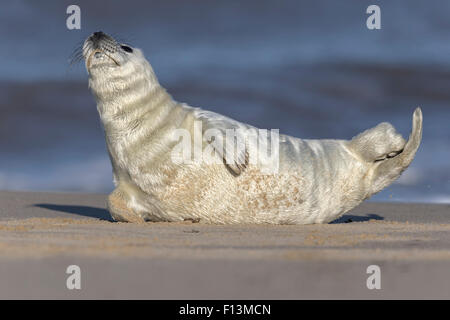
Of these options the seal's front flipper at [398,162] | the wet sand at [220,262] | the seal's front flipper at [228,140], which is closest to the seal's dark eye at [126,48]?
the seal's front flipper at [228,140]

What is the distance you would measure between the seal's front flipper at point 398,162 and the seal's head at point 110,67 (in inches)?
113

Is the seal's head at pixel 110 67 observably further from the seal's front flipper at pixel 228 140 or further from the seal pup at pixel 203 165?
the seal's front flipper at pixel 228 140

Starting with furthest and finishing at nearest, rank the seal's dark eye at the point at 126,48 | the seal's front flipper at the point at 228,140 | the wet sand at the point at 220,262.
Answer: the seal's dark eye at the point at 126,48 → the seal's front flipper at the point at 228,140 → the wet sand at the point at 220,262

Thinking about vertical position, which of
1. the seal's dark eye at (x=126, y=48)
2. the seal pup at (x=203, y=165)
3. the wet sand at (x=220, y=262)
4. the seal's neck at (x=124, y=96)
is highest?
the seal's dark eye at (x=126, y=48)

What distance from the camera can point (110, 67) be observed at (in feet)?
22.3

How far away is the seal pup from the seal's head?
0.01 meters

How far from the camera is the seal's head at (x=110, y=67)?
6.77m

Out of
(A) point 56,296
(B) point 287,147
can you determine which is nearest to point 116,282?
(A) point 56,296

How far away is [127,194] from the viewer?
22.8 feet

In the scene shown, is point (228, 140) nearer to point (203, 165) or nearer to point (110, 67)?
point (203, 165)

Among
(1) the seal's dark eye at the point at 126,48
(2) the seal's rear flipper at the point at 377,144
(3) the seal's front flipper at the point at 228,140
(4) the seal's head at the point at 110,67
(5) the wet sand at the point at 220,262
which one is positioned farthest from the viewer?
(2) the seal's rear flipper at the point at 377,144

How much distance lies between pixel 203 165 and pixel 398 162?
2.34 meters

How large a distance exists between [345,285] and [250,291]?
553 millimetres

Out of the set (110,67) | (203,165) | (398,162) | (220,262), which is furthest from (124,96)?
(220,262)
